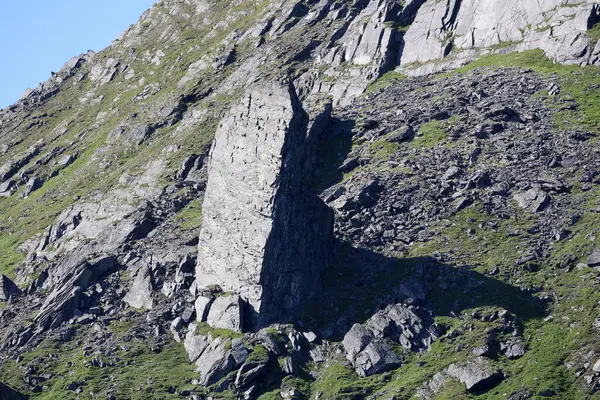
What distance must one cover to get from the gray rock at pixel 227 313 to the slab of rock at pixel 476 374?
72.3 ft

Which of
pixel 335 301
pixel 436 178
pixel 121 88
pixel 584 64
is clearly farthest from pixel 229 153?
pixel 121 88

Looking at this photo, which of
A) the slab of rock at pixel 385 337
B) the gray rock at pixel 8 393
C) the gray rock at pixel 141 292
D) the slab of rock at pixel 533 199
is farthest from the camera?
the gray rock at pixel 141 292

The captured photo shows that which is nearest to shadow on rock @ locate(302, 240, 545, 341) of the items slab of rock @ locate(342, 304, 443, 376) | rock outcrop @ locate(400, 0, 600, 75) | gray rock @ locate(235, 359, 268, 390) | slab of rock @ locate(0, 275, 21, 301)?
slab of rock @ locate(342, 304, 443, 376)

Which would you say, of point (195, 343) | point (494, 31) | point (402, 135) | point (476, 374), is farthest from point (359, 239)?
point (494, 31)

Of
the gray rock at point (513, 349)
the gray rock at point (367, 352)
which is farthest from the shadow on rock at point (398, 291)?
the gray rock at point (513, 349)

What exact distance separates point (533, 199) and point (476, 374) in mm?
29062

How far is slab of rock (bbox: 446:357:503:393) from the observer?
74.1 m

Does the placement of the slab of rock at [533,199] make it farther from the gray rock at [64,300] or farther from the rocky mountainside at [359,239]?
the gray rock at [64,300]

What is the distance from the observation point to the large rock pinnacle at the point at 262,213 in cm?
8925

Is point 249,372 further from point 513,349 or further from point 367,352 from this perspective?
point 513,349

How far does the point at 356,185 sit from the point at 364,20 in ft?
172

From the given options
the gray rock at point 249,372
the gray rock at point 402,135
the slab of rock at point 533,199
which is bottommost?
the slab of rock at point 533,199

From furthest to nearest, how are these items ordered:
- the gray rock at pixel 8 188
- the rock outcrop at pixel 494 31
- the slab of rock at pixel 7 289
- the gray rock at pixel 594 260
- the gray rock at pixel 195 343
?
the gray rock at pixel 8 188, the rock outcrop at pixel 494 31, the slab of rock at pixel 7 289, the gray rock at pixel 195 343, the gray rock at pixel 594 260

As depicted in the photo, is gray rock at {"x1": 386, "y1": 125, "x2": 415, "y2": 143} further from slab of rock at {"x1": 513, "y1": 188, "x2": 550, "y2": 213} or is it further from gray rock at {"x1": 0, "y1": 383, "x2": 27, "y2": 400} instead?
gray rock at {"x1": 0, "y1": 383, "x2": 27, "y2": 400}
